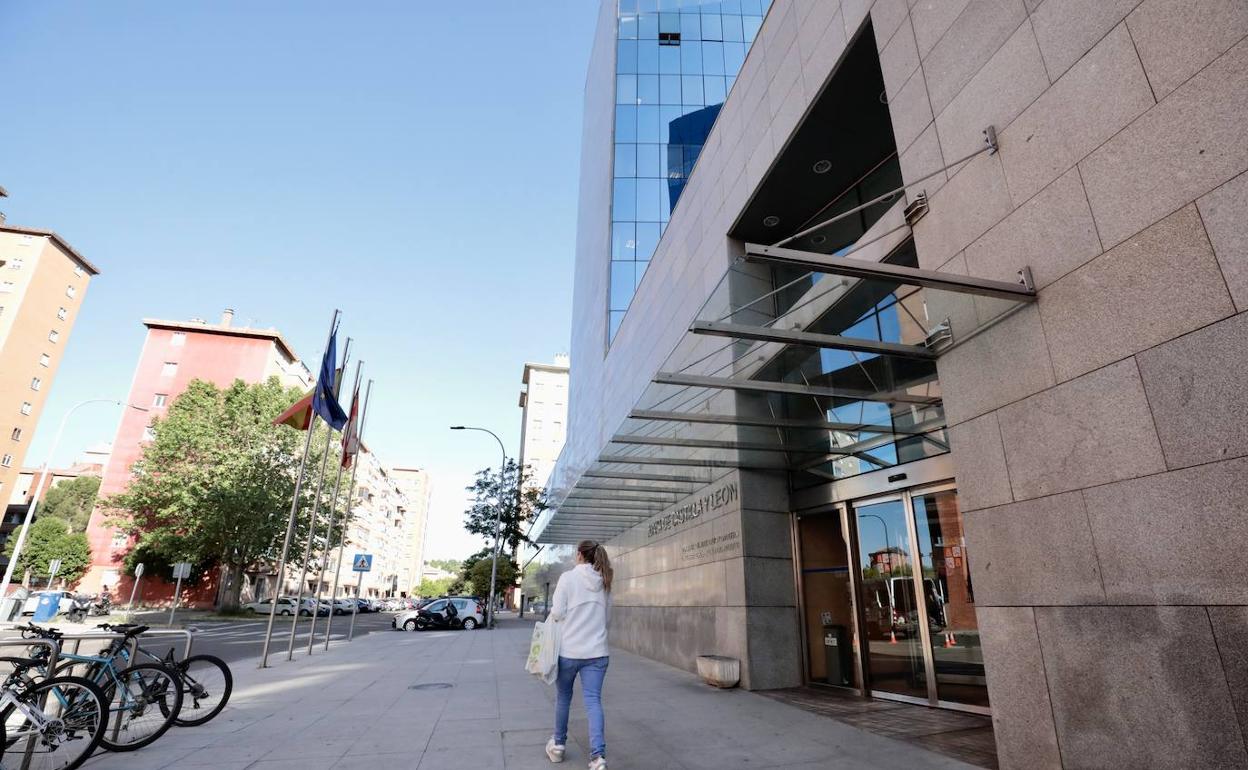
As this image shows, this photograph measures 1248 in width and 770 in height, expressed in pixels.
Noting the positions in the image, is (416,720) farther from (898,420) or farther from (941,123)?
(941,123)

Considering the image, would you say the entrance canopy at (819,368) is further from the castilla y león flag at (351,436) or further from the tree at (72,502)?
the tree at (72,502)

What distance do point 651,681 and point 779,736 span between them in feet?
14.6

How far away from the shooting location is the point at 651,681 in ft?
33.1

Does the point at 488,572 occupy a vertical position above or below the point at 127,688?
above

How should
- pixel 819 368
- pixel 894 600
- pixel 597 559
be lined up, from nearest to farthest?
pixel 597 559, pixel 819 368, pixel 894 600

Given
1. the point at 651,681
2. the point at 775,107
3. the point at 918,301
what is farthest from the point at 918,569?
the point at 775,107

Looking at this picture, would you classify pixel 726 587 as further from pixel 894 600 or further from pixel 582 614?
pixel 582 614

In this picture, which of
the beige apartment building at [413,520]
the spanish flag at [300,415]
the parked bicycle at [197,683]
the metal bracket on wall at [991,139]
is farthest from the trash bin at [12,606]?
the beige apartment building at [413,520]

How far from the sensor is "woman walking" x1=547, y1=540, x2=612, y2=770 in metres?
5.03

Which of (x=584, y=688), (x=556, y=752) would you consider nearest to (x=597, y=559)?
(x=584, y=688)

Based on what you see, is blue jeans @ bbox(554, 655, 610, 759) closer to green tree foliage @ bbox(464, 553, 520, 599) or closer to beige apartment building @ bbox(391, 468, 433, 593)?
green tree foliage @ bbox(464, 553, 520, 599)

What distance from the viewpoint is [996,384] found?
504cm

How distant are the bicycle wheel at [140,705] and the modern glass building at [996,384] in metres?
6.20

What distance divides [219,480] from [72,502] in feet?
160
